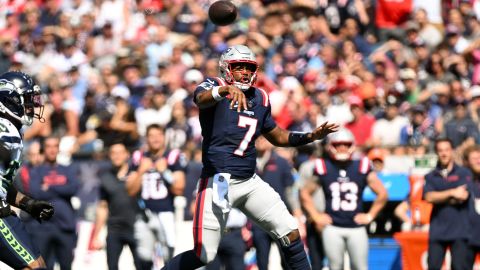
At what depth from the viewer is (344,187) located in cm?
974

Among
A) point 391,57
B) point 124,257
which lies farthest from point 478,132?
point 124,257

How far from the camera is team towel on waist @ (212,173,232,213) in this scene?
7457mm

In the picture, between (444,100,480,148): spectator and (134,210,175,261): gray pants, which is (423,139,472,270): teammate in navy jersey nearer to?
(444,100,480,148): spectator

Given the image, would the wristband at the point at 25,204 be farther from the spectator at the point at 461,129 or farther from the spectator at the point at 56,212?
the spectator at the point at 461,129

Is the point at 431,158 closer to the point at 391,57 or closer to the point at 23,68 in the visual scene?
the point at 391,57

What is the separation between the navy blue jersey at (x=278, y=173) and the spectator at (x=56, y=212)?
1.83 metres

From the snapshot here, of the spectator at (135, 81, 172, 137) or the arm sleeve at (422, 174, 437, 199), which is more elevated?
the spectator at (135, 81, 172, 137)

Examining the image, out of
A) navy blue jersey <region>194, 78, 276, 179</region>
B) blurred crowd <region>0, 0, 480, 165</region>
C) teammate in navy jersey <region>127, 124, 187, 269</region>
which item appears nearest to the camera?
navy blue jersey <region>194, 78, 276, 179</region>

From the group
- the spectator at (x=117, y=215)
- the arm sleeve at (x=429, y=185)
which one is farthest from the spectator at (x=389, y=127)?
the spectator at (x=117, y=215)

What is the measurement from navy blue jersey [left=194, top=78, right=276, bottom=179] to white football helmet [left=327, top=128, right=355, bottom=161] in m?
2.19

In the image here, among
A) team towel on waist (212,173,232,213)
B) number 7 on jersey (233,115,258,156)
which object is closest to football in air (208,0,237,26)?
number 7 on jersey (233,115,258,156)

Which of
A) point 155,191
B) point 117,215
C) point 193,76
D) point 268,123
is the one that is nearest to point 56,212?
point 117,215

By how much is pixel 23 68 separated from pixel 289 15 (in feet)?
12.9

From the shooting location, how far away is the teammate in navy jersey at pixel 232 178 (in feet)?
24.5
